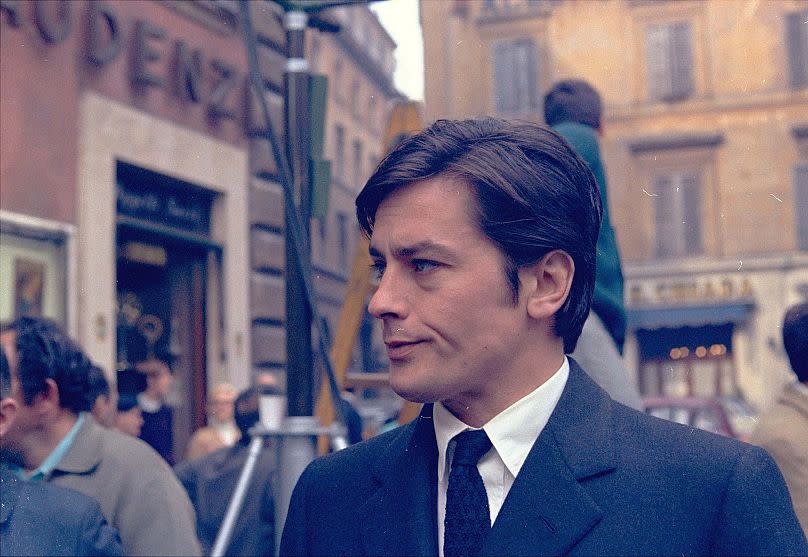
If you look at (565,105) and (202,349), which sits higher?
(565,105)

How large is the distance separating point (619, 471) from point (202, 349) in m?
7.24

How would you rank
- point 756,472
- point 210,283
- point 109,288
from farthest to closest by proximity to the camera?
1. point 210,283
2. point 109,288
3. point 756,472

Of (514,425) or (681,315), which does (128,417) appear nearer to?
(514,425)

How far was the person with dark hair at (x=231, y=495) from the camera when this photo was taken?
5.30 metres

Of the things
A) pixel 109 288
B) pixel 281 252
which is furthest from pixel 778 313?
pixel 109 288

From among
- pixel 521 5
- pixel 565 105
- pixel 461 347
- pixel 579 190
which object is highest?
pixel 521 5

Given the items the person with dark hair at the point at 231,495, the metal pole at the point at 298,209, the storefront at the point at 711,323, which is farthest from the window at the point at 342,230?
the metal pole at the point at 298,209

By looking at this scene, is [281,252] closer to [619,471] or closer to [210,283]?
[210,283]

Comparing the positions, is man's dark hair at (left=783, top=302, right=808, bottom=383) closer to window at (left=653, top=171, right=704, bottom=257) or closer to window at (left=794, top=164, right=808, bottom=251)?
window at (left=794, top=164, right=808, bottom=251)

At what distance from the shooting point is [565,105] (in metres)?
4.21

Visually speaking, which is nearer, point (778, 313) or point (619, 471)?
point (619, 471)

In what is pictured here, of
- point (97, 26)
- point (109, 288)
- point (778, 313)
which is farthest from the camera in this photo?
point (778, 313)

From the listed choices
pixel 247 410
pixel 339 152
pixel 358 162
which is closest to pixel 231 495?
pixel 247 410

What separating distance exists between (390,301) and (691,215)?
23317mm
